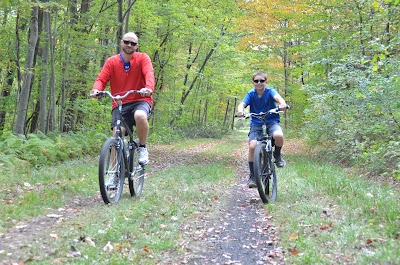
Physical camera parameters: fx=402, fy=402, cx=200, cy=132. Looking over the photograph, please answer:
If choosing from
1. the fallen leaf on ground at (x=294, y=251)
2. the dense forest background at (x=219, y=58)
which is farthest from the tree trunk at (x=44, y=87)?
the fallen leaf on ground at (x=294, y=251)

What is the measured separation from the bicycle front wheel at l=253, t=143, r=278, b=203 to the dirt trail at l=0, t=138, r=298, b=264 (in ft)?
0.84

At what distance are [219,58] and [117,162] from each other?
2272 centimetres

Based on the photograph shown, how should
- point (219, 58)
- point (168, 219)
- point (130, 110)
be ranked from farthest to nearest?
point (219, 58), point (130, 110), point (168, 219)

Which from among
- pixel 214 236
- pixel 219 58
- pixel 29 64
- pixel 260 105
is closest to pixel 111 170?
pixel 214 236

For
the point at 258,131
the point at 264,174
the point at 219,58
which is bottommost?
the point at 264,174

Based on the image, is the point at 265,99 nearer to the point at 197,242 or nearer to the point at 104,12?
the point at 197,242

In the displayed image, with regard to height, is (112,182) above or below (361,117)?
below

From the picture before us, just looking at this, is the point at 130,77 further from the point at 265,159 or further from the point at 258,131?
the point at 265,159

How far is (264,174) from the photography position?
672 centimetres

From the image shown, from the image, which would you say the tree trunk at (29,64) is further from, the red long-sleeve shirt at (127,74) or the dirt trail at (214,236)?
the dirt trail at (214,236)

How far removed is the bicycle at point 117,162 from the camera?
552 centimetres

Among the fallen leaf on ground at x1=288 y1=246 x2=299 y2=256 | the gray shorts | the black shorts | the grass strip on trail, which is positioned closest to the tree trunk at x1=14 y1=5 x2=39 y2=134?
the grass strip on trail

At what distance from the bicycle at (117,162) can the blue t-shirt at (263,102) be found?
2.05 m

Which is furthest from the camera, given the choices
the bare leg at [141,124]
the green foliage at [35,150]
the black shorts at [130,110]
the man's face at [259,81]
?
the green foliage at [35,150]
